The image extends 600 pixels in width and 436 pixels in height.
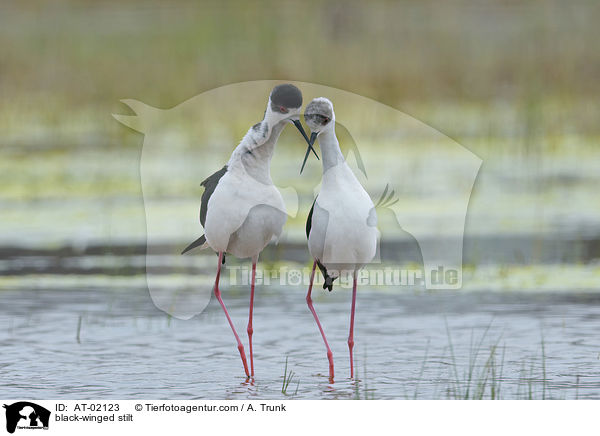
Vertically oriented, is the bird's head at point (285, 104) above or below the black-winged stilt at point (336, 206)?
above

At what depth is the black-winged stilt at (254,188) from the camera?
5.51 m

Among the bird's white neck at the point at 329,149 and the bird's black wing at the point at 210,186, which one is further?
Result: the bird's black wing at the point at 210,186

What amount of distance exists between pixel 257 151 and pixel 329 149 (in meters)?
0.34

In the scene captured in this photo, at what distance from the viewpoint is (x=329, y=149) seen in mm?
5504

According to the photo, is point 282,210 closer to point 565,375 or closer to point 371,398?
point 371,398

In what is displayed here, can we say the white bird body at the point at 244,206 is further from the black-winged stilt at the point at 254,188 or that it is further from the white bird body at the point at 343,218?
the white bird body at the point at 343,218

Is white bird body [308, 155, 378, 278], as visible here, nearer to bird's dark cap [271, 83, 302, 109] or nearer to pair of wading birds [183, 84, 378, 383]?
pair of wading birds [183, 84, 378, 383]

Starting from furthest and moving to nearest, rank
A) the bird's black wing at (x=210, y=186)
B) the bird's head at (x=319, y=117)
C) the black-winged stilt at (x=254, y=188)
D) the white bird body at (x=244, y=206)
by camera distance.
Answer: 1. the bird's black wing at (x=210, y=186)
2. the white bird body at (x=244, y=206)
3. the black-winged stilt at (x=254, y=188)
4. the bird's head at (x=319, y=117)

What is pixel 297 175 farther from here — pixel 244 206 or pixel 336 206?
pixel 336 206

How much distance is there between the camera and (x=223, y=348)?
6609 millimetres
